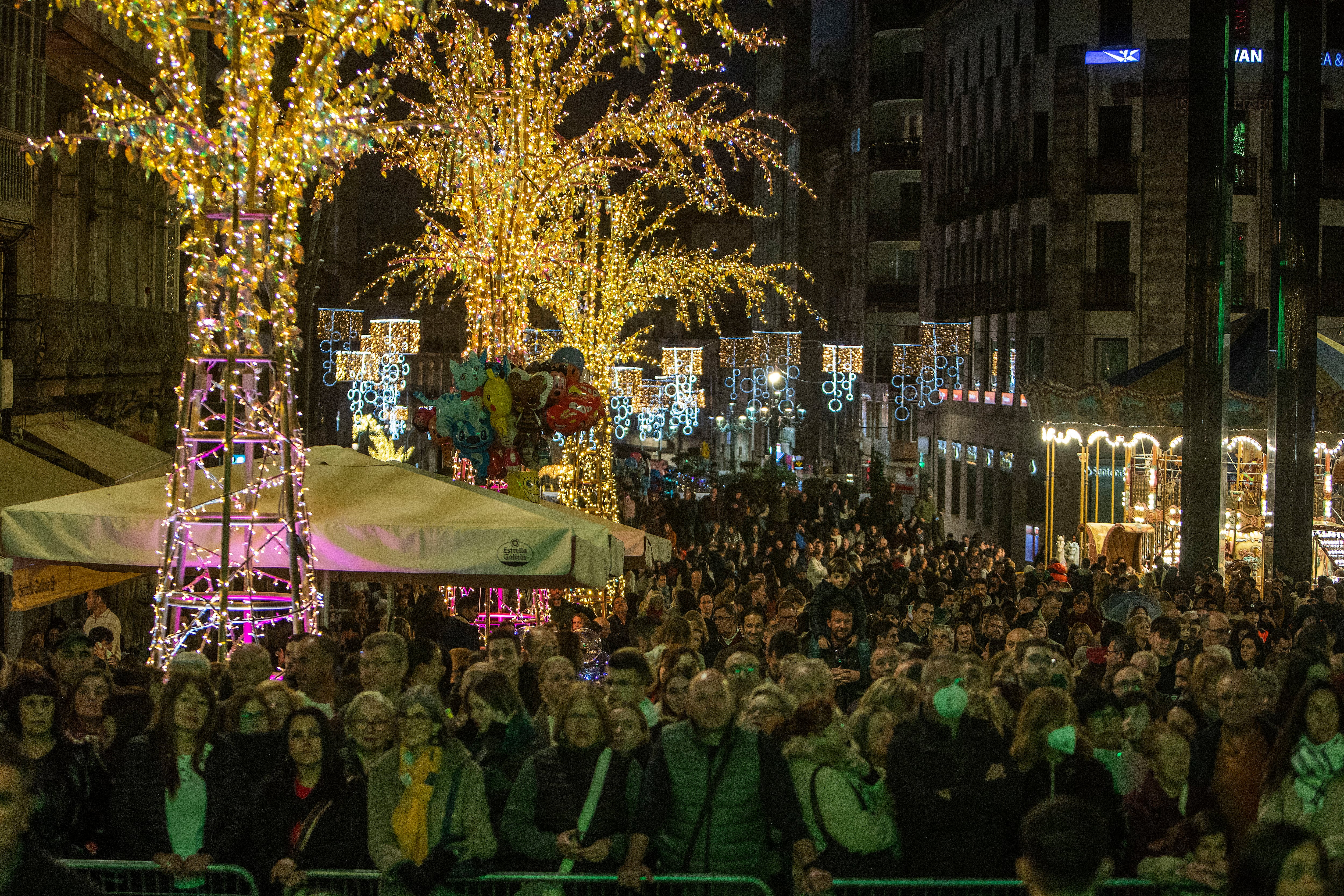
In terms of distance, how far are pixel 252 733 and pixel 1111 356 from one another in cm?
3150

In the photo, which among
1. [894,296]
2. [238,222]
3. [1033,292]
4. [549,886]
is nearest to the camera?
[549,886]

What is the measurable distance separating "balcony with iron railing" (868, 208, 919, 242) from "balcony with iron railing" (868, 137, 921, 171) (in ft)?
5.26

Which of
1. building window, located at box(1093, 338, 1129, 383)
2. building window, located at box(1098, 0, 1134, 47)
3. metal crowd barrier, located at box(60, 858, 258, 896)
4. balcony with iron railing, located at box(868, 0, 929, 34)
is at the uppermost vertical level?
balcony with iron railing, located at box(868, 0, 929, 34)

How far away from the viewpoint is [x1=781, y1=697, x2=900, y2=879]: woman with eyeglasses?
595 cm

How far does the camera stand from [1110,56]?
34781 millimetres

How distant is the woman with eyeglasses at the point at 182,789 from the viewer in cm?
604

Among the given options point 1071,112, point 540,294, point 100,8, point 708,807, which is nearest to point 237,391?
point 100,8

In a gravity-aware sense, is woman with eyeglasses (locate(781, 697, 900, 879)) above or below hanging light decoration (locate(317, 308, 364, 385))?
below

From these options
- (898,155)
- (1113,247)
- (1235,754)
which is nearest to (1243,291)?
(1113,247)

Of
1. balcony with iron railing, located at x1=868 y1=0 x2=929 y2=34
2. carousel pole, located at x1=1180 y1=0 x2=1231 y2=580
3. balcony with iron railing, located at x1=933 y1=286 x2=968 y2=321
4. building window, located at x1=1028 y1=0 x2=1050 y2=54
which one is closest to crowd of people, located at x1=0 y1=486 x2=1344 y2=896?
carousel pole, located at x1=1180 y1=0 x2=1231 y2=580

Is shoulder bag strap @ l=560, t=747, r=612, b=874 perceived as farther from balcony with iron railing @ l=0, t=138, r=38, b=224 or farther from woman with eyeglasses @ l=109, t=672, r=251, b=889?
balcony with iron railing @ l=0, t=138, r=38, b=224

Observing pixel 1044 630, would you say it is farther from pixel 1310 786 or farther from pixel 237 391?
pixel 237 391

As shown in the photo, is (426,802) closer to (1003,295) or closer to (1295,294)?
(1295,294)

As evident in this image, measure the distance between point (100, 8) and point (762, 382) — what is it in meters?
50.6
